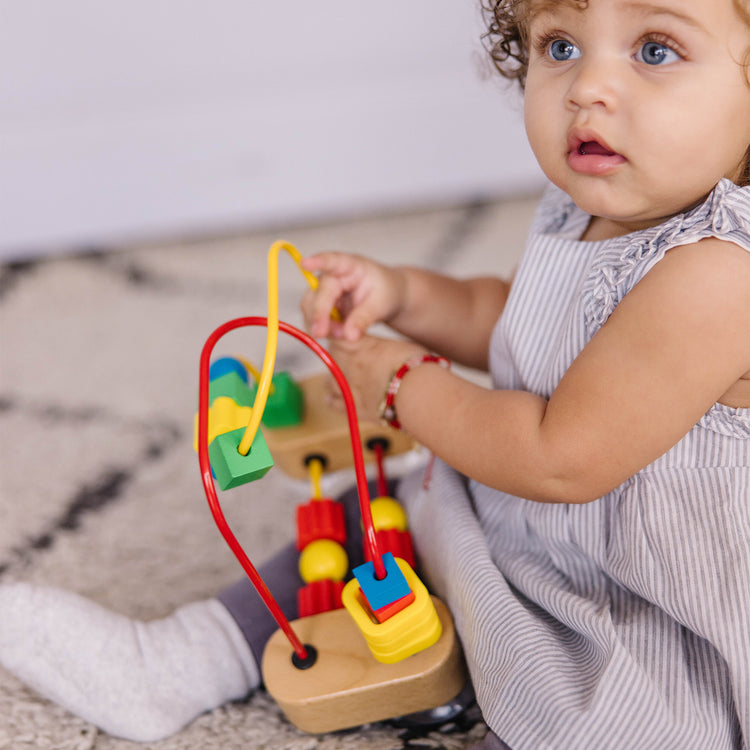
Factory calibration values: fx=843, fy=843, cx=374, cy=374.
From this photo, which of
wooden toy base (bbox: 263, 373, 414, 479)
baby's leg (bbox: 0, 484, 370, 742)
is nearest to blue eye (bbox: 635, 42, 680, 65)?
wooden toy base (bbox: 263, 373, 414, 479)

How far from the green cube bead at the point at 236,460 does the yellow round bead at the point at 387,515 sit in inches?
8.2

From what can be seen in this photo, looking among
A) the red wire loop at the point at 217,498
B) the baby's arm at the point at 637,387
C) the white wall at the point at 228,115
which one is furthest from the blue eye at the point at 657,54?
the white wall at the point at 228,115

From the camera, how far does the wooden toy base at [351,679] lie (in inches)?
22.1

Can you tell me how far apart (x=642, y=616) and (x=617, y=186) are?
0.27m

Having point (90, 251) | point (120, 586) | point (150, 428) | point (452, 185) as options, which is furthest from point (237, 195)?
point (120, 586)

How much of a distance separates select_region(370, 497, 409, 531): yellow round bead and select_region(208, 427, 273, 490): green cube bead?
0.68 ft

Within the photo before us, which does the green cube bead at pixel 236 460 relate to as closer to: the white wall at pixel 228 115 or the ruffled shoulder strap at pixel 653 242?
the ruffled shoulder strap at pixel 653 242

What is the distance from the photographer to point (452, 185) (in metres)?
1.39

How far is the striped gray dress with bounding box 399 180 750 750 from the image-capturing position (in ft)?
1.64

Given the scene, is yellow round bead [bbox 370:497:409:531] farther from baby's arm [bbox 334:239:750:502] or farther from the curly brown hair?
the curly brown hair

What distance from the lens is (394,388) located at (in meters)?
0.64

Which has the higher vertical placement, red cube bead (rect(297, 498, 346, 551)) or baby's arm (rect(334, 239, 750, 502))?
baby's arm (rect(334, 239, 750, 502))

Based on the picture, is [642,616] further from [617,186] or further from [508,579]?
[617,186]

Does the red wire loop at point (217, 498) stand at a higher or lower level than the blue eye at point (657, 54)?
lower
